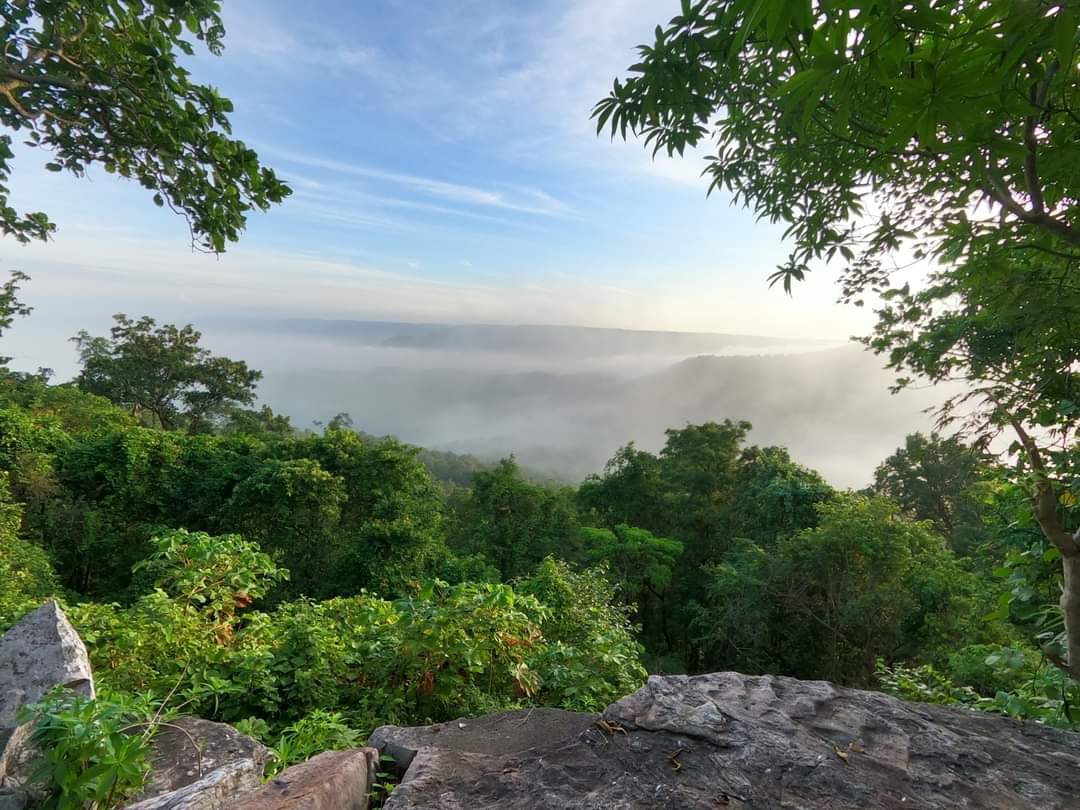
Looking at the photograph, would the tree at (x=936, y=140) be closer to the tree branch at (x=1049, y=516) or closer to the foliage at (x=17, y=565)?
the tree branch at (x=1049, y=516)

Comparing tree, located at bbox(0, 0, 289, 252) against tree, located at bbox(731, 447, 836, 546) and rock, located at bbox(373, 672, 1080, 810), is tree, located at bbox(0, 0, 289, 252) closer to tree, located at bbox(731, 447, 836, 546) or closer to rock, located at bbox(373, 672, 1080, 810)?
rock, located at bbox(373, 672, 1080, 810)

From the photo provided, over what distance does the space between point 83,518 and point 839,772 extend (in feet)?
Result: 50.0

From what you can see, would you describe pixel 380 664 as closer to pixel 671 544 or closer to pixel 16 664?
pixel 16 664

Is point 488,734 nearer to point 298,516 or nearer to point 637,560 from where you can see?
point 298,516

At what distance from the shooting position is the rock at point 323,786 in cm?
162

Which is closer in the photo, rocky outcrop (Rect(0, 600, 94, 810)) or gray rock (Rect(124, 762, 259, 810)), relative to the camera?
gray rock (Rect(124, 762, 259, 810))

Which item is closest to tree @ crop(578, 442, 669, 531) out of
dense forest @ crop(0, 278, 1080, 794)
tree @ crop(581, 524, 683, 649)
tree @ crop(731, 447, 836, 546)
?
dense forest @ crop(0, 278, 1080, 794)

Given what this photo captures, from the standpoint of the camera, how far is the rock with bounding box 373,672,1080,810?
174cm

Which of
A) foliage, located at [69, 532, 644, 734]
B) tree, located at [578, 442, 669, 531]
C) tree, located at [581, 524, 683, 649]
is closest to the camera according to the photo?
foliage, located at [69, 532, 644, 734]

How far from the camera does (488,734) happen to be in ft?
7.86

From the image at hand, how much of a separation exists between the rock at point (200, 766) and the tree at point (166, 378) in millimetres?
24073

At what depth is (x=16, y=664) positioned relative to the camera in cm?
256

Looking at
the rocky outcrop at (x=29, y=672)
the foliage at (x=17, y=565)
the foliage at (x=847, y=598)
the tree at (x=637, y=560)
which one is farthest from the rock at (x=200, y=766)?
the tree at (x=637, y=560)

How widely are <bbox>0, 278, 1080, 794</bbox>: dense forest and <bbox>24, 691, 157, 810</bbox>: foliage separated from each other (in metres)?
0.11
